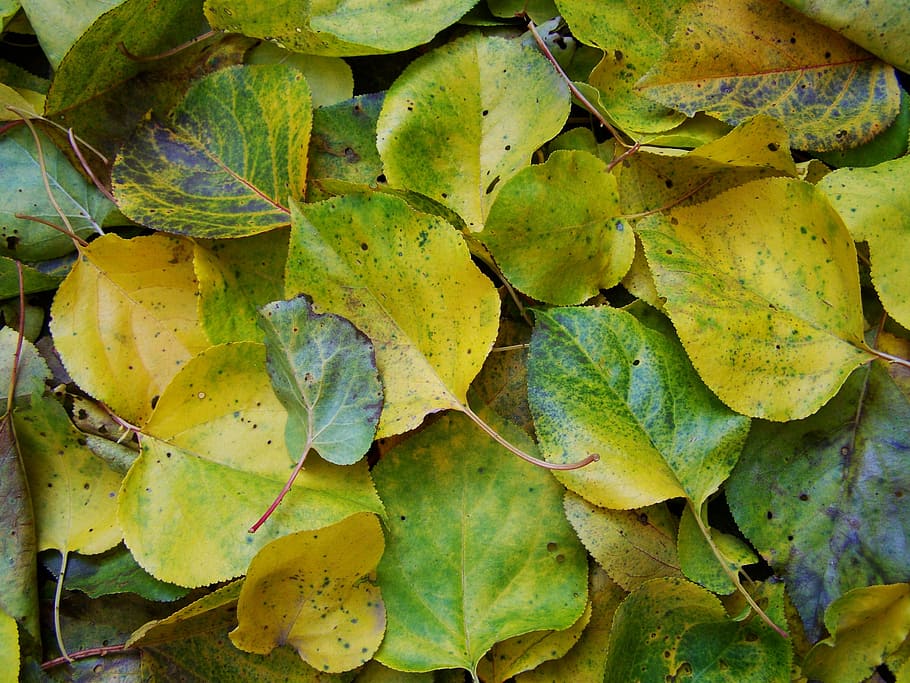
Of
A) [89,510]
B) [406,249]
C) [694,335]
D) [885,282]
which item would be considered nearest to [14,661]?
[89,510]

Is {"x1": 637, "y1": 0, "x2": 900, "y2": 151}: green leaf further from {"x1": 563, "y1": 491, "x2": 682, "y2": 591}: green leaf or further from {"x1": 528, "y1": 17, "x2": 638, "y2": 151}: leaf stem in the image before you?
{"x1": 563, "y1": 491, "x2": 682, "y2": 591}: green leaf

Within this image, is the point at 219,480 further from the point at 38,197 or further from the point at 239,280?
the point at 38,197

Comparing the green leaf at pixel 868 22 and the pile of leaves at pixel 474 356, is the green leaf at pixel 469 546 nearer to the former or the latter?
the pile of leaves at pixel 474 356

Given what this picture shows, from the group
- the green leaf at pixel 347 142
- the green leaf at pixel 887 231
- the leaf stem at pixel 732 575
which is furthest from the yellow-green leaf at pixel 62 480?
the green leaf at pixel 887 231

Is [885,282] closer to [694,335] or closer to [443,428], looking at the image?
[694,335]

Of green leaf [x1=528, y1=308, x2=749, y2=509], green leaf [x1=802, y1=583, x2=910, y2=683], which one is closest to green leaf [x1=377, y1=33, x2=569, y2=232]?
green leaf [x1=528, y1=308, x2=749, y2=509]

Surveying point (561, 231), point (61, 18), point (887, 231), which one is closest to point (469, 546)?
point (561, 231)

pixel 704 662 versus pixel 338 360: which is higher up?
pixel 338 360
